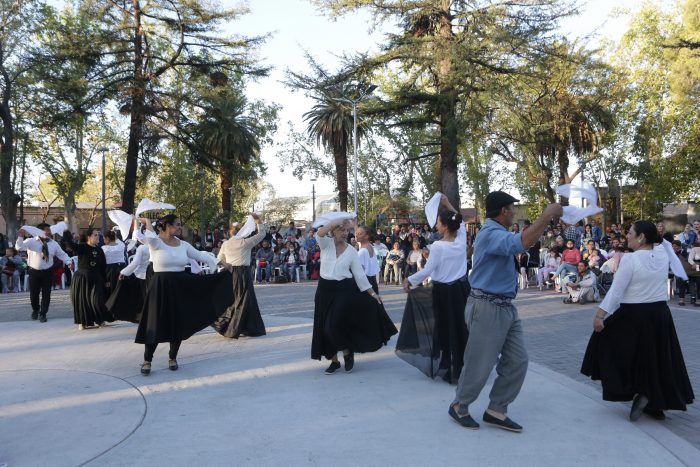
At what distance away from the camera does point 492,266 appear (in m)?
4.86

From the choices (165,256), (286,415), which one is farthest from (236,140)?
(286,415)

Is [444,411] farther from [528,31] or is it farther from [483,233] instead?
[528,31]

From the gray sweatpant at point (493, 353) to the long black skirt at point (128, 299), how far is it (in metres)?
6.36

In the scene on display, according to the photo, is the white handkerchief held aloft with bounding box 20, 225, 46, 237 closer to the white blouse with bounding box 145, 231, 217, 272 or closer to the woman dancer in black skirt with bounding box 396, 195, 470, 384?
the white blouse with bounding box 145, 231, 217, 272

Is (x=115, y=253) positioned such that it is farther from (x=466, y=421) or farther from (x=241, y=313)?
(x=466, y=421)

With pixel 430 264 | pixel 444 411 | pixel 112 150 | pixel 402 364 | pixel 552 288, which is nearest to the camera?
pixel 444 411

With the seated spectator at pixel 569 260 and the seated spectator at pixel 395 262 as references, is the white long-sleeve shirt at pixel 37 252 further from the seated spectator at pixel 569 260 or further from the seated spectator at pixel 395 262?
the seated spectator at pixel 569 260

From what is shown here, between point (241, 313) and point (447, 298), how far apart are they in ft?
13.6

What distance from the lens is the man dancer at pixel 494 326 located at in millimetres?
4844

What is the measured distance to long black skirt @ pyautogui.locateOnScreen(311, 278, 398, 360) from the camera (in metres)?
7.00

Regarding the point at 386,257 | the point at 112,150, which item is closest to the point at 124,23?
the point at 386,257

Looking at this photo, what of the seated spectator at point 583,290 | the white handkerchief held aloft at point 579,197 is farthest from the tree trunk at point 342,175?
the white handkerchief held aloft at point 579,197

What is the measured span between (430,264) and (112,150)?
42823 millimetres

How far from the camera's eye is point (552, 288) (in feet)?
59.9
